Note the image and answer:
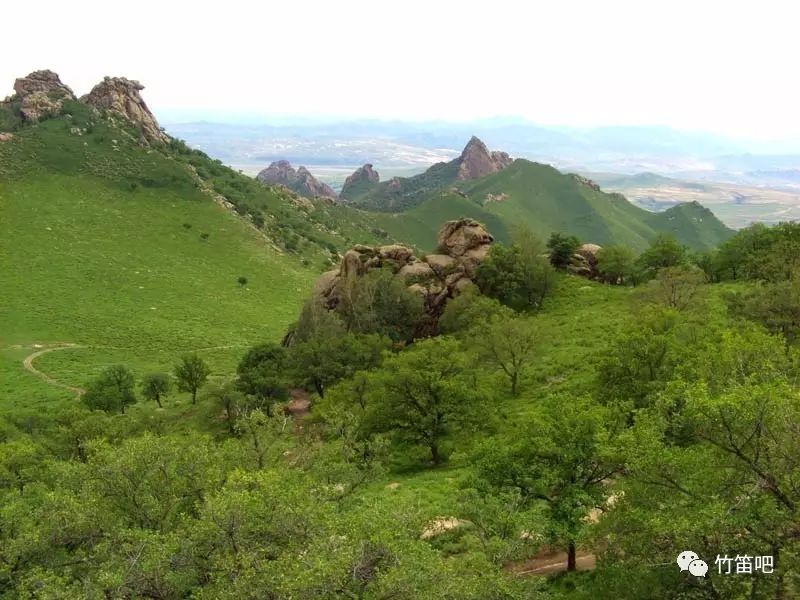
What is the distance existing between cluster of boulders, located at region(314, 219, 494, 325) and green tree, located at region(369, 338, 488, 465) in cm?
2168

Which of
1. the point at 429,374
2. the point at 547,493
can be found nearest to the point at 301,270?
the point at 429,374

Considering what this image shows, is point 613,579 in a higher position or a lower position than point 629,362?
lower

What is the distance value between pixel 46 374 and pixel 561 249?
61044 millimetres

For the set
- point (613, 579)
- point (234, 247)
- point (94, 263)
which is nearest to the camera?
point (613, 579)

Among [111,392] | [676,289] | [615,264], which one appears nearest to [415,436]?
[676,289]

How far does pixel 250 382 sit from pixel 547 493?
32579 mm

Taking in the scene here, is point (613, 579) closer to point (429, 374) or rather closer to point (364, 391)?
point (429, 374)


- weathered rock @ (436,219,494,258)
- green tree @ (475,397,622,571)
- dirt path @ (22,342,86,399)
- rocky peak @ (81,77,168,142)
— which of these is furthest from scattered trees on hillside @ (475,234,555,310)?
rocky peak @ (81,77,168,142)

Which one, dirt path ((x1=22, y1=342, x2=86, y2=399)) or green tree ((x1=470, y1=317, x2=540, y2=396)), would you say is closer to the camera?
green tree ((x1=470, y1=317, x2=540, y2=396))

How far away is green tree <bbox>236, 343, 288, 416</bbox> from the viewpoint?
47228mm

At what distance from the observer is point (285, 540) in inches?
679

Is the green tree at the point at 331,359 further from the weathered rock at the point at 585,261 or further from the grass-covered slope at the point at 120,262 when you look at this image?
the weathered rock at the point at 585,261

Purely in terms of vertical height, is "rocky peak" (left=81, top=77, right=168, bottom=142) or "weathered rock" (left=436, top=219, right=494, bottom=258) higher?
"rocky peak" (left=81, top=77, right=168, bottom=142)

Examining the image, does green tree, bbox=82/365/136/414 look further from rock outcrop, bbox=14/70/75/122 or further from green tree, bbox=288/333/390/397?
rock outcrop, bbox=14/70/75/122
